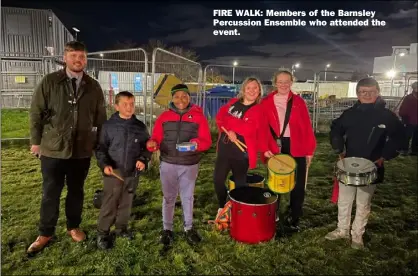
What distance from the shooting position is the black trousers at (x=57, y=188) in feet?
12.7

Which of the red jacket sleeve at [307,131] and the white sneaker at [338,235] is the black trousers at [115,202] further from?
the white sneaker at [338,235]

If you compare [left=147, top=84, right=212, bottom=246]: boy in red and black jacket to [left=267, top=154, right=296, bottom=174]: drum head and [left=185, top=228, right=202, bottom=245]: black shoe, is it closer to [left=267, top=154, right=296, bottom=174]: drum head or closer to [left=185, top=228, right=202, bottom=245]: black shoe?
[left=185, top=228, right=202, bottom=245]: black shoe

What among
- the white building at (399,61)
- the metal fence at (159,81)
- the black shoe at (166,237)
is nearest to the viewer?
the black shoe at (166,237)

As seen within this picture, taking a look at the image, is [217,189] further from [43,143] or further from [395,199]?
[395,199]

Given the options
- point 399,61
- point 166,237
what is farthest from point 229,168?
point 399,61

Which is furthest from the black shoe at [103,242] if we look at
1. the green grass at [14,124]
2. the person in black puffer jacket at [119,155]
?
the green grass at [14,124]

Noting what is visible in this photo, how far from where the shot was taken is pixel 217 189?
182 inches

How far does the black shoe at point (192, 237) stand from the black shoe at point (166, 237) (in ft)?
0.66

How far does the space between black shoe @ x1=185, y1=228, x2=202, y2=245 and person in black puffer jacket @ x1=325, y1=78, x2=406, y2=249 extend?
1848mm

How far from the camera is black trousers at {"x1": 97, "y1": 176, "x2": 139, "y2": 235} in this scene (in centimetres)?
402

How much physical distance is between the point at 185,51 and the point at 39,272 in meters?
33.6

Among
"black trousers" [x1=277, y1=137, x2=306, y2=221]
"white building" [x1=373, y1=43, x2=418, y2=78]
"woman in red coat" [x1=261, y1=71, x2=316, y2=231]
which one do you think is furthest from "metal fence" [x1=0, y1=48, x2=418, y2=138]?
"white building" [x1=373, y1=43, x2=418, y2=78]

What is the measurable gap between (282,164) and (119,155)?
1.97 meters

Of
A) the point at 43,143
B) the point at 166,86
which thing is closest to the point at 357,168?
the point at 43,143
